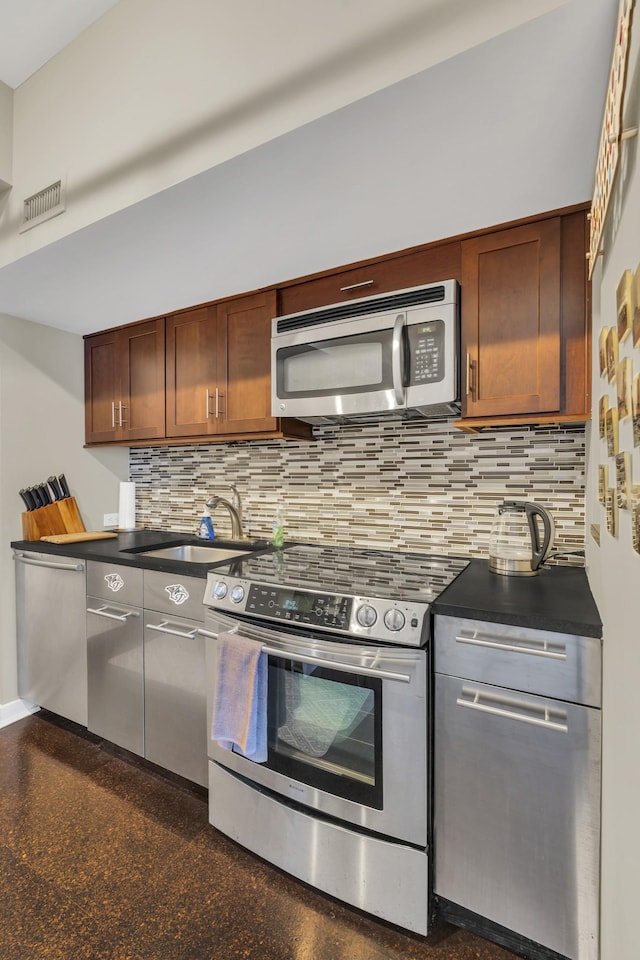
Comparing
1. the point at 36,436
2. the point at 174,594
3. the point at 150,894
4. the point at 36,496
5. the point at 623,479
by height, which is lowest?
the point at 150,894

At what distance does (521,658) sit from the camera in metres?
1.27

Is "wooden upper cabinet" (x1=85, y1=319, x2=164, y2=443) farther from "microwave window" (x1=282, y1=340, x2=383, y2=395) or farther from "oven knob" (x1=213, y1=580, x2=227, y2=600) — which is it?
"oven knob" (x1=213, y1=580, x2=227, y2=600)

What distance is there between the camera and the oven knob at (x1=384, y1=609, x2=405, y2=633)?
1374 millimetres

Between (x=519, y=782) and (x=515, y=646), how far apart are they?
14.3 inches

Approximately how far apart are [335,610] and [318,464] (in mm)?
1099

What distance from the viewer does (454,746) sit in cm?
136

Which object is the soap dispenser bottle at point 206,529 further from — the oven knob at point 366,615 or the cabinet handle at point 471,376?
the cabinet handle at point 471,376

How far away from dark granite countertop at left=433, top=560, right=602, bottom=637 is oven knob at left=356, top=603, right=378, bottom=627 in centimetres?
18

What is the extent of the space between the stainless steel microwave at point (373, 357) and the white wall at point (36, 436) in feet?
5.03

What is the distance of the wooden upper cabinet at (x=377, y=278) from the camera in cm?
182

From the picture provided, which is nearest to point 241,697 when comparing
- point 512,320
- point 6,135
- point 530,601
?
point 530,601

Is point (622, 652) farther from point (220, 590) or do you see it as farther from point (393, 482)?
point (393, 482)

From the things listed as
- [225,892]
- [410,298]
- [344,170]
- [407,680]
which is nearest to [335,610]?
[407,680]

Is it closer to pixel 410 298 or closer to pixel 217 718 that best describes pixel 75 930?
pixel 217 718
